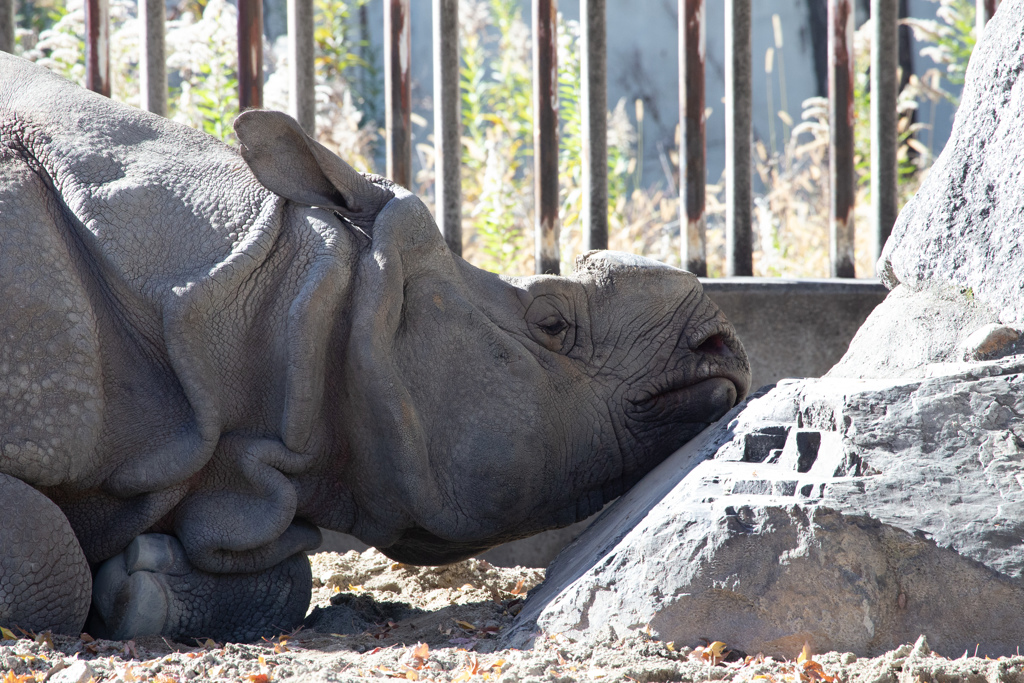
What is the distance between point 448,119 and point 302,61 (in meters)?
0.63

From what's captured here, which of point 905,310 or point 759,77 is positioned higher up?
point 759,77

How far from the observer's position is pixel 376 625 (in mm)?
2715

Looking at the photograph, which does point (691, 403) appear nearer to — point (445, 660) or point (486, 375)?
point (486, 375)

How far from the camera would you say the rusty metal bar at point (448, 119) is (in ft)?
13.5

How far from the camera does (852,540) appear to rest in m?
2.03

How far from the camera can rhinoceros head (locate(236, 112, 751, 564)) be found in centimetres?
270

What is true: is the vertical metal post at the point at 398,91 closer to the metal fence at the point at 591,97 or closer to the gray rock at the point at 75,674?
the metal fence at the point at 591,97

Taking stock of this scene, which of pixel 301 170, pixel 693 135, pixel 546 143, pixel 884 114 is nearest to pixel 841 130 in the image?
pixel 884 114

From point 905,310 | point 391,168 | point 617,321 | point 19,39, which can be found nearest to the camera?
point 905,310

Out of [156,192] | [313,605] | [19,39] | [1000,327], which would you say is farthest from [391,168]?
[19,39]

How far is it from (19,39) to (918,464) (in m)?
6.01

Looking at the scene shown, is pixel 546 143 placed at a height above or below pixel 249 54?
below

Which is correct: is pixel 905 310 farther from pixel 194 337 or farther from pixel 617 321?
pixel 194 337

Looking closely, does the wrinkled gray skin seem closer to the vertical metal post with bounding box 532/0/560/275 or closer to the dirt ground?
the dirt ground
